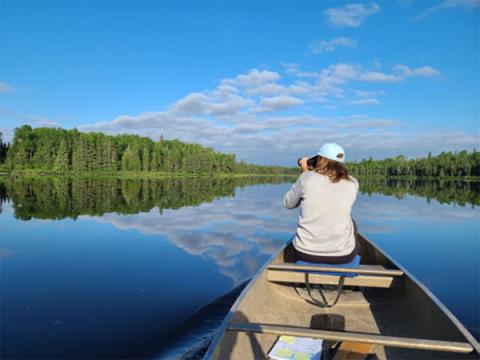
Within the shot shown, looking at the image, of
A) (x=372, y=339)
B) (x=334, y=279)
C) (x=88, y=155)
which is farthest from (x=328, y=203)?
(x=88, y=155)

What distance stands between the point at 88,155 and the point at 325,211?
270 feet

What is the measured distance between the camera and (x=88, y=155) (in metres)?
76.3

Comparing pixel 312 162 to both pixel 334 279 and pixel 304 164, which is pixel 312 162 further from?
pixel 334 279

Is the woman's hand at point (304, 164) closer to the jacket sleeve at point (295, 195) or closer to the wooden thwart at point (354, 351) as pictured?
the jacket sleeve at point (295, 195)

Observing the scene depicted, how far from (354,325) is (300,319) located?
0.69m

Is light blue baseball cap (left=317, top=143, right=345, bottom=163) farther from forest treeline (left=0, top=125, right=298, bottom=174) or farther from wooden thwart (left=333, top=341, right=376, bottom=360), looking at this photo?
forest treeline (left=0, top=125, right=298, bottom=174)

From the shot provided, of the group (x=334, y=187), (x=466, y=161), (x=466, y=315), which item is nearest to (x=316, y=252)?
(x=334, y=187)

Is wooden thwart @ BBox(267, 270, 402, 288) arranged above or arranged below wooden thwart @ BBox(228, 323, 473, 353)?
below

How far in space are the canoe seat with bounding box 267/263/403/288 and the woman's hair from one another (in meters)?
1.08

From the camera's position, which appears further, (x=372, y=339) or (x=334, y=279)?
(x=334, y=279)

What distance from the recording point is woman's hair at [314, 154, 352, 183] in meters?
3.51

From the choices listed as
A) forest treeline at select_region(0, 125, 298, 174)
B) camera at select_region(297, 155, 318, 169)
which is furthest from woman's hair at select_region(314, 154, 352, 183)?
forest treeline at select_region(0, 125, 298, 174)

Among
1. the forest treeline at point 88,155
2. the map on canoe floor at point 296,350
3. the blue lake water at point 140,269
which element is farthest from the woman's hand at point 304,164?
the forest treeline at point 88,155

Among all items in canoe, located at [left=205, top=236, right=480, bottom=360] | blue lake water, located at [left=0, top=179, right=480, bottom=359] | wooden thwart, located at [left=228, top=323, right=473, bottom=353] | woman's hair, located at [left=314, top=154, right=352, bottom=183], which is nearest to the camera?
wooden thwart, located at [left=228, top=323, right=473, bottom=353]
